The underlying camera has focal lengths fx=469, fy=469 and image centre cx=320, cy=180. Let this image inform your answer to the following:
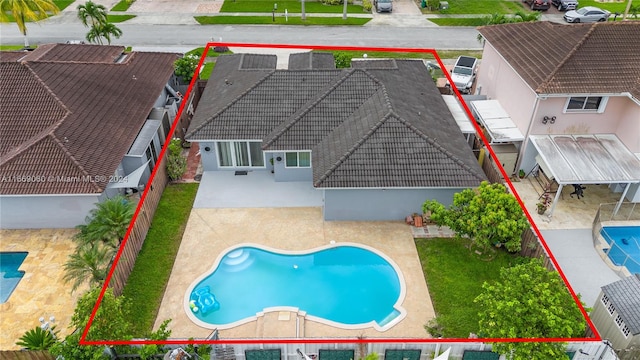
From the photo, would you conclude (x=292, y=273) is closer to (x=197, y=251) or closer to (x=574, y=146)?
(x=197, y=251)

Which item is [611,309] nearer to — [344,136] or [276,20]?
[344,136]

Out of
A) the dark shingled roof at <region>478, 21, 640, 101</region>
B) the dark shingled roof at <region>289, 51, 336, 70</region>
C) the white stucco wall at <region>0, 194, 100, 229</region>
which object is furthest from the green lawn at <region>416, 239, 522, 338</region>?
the white stucco wall at <region>0, 194, 100, 229</region>

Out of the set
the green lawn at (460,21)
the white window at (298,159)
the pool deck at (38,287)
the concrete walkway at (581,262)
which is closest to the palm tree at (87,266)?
the pool deck at (38,287)

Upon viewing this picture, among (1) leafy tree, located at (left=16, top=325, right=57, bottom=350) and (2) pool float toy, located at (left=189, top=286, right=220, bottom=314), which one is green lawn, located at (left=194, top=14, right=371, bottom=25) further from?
(1) leafy tree, located at (left=16, top=325, right=57, bottom=350)

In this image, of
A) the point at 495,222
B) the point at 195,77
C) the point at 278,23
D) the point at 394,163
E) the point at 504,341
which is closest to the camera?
the point at 504,341

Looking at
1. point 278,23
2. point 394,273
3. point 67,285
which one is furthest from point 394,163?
point 278,23

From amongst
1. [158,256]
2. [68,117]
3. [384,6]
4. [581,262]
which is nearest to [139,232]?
[158,256]
